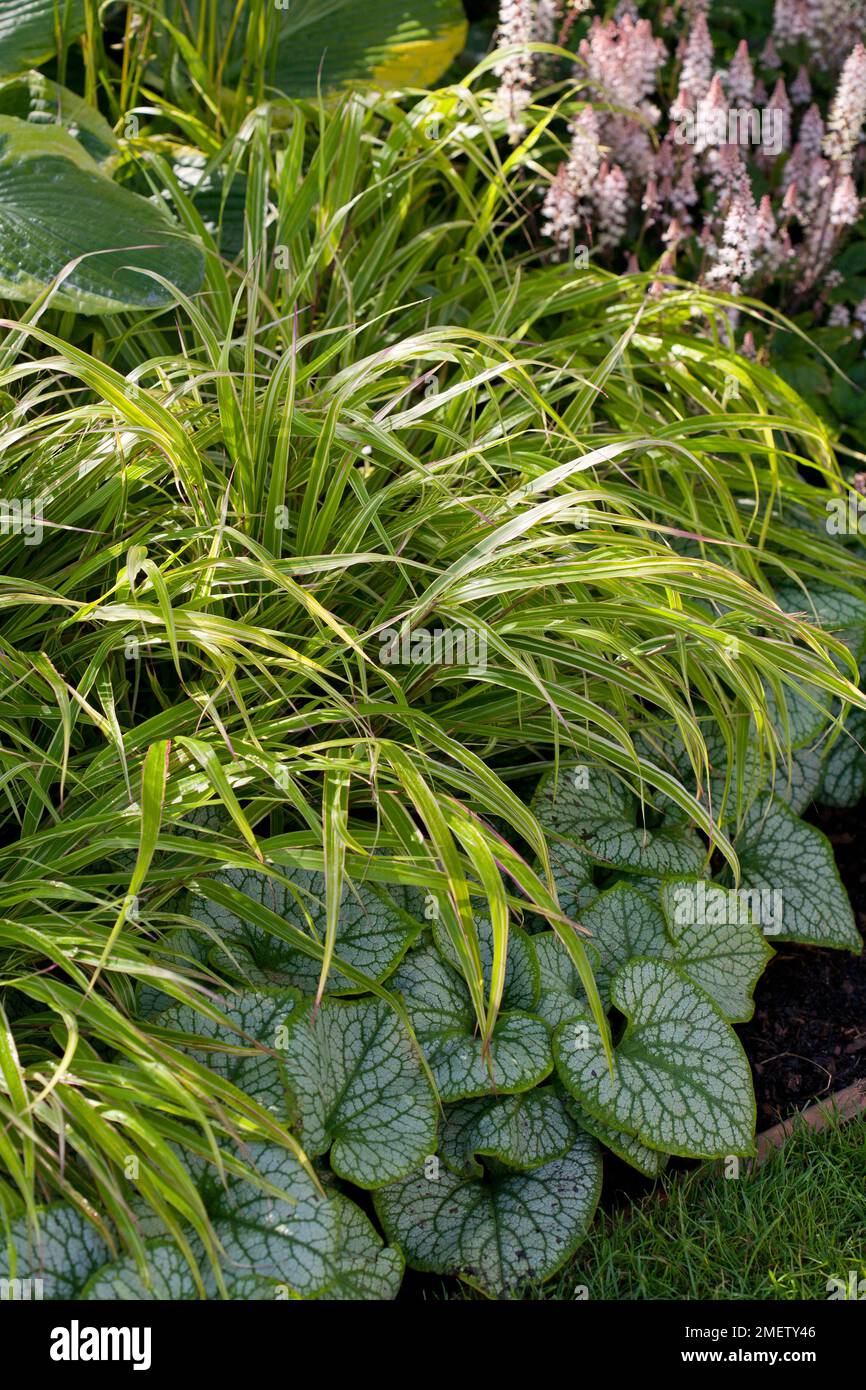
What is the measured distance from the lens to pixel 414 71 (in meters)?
3.00

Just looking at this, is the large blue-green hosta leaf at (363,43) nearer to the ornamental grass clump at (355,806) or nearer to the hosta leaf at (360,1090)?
the ornamental grass clump at (355,806)

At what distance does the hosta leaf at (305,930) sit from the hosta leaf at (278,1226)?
0.94 feet

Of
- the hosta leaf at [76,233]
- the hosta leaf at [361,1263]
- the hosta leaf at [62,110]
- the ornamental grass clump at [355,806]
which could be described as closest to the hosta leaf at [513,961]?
the ornamental grass clump at [355,806]

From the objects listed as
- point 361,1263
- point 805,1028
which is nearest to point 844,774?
point 805,1028

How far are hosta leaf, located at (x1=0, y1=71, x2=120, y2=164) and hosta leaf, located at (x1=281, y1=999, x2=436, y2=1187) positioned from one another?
1.72 metres

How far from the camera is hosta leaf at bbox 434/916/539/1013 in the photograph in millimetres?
1839

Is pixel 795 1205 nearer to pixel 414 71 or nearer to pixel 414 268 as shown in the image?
pixel 414 268

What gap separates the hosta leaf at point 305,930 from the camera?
179 centimetres

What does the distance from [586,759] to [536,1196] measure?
0.69 m

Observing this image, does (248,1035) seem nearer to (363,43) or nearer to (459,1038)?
(459,1038)

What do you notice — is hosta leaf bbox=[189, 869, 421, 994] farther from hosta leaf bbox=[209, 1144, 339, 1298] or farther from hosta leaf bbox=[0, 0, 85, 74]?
hosta leaf bbox=[0, 0, 85, 74]

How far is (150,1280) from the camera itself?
1.42 meters

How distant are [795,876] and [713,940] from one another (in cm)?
23
